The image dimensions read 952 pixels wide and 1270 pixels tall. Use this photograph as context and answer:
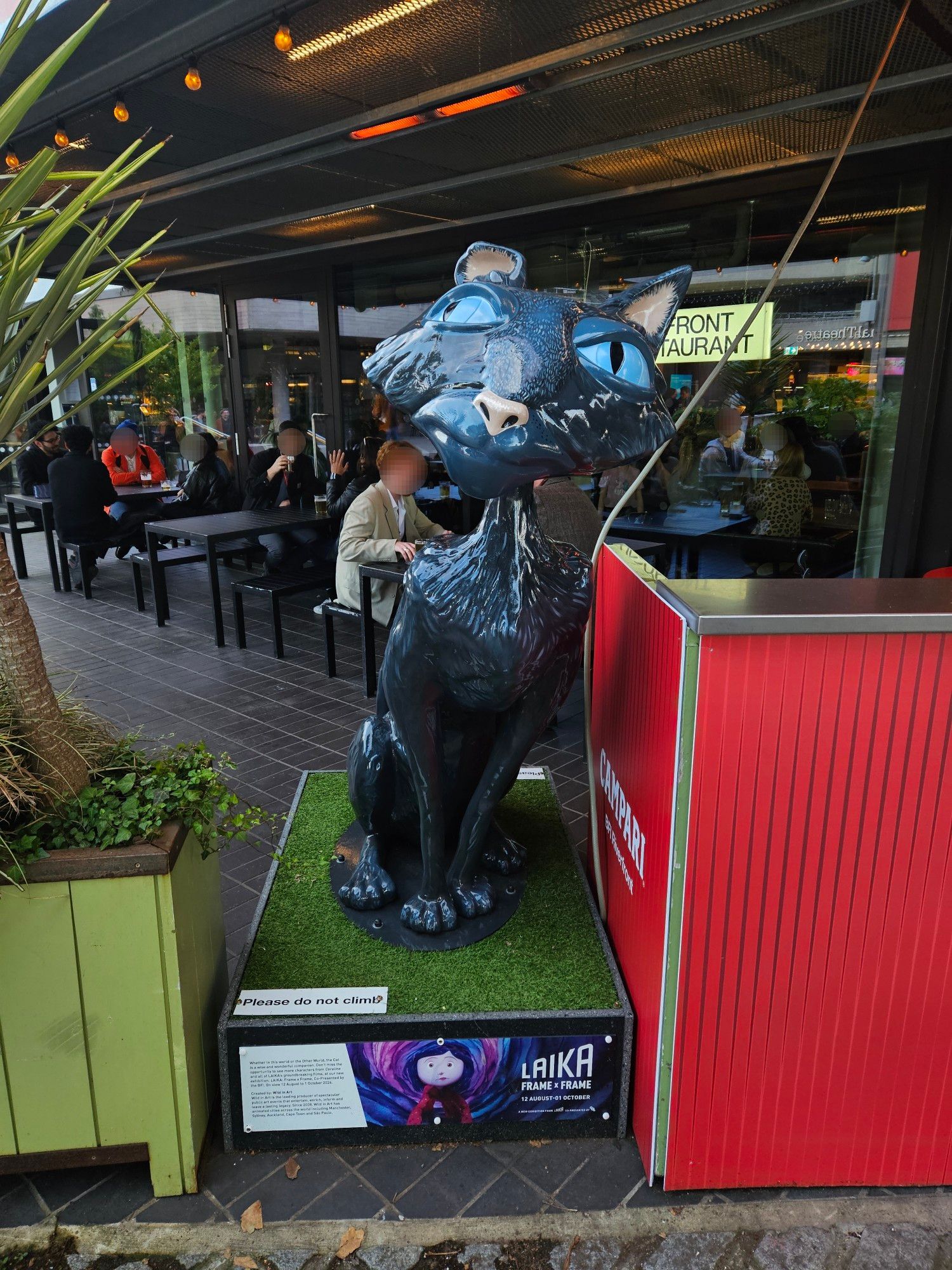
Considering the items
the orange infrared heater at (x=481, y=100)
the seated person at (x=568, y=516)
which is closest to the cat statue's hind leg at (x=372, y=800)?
the seated person at (x=568, y=516)

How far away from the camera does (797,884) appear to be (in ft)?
5.45

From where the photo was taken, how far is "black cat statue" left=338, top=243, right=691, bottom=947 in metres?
1.58

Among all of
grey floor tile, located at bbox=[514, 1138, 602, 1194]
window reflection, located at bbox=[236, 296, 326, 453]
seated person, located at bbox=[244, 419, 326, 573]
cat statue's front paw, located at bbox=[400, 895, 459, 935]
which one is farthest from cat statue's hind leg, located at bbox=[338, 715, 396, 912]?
window reflection, located at bbox=[236, 296, 326, 453]

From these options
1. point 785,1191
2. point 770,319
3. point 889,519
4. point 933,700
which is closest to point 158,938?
point 785,1191

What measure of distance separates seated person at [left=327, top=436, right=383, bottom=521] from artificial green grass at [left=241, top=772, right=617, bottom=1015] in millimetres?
3576

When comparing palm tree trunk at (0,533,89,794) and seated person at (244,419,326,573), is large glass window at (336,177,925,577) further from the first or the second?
palm tree trunk at (0,533,89,794)

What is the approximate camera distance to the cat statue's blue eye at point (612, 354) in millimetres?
1612

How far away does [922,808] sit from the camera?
1.62 metres

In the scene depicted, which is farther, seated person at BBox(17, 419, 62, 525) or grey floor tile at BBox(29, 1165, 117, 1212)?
seated person at BBox(17, 419, 62, 525)

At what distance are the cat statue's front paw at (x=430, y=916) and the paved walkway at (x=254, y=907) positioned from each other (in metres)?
0.50

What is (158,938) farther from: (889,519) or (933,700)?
(889,519)

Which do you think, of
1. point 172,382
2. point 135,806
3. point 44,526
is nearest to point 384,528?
point 135,806

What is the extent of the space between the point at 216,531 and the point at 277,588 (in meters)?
0.88

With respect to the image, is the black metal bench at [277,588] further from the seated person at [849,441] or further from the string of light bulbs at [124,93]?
the seated person at [849,441]
